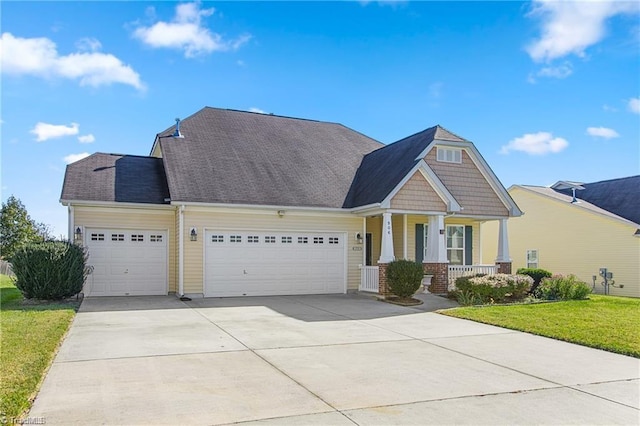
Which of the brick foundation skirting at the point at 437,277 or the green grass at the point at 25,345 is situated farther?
the brick foundation skirting at the point at 437,277

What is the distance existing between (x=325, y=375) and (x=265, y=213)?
10425 millimetres

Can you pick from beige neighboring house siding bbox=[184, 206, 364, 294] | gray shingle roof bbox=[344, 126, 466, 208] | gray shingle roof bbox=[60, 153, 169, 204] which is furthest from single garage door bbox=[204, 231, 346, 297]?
gray shingle roof bbox=[60, 153, 169, 204]

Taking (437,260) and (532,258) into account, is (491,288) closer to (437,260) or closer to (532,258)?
(437,260)

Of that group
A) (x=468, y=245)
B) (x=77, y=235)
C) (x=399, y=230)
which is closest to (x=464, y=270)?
(x=468, y=245)

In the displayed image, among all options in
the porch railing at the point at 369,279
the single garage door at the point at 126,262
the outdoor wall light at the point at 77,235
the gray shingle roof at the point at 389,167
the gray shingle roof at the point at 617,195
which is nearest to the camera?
the outdoor wall light at the point at 77,235

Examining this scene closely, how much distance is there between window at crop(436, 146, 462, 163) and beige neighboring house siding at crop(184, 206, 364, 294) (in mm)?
3653

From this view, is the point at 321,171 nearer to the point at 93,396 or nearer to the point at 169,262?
the point at 169,262

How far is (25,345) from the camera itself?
7.87 metres

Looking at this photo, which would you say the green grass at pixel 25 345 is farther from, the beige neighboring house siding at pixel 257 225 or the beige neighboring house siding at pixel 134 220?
the beige neighboring house siding at pixel 257 225

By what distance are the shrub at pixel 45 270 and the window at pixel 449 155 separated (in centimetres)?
1229

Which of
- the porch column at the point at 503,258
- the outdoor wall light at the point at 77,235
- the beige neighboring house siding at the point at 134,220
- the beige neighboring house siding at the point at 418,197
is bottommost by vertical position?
the porch column at the point at 503,258

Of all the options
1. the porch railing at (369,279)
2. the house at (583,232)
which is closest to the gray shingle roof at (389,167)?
the porch railing at (369,279)

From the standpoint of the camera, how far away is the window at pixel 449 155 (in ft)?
58.6

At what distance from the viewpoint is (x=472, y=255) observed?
20.2m
